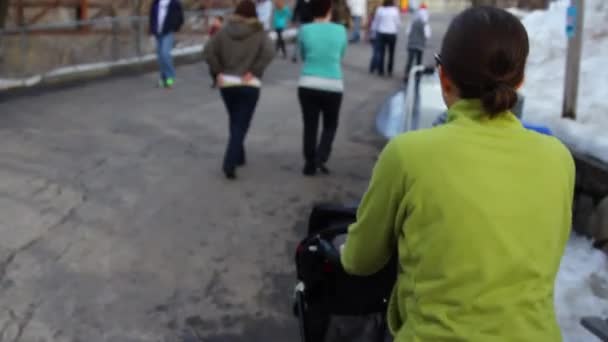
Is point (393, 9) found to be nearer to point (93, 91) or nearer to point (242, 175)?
point (93, 91)

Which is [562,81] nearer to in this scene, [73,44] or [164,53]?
[164,53]

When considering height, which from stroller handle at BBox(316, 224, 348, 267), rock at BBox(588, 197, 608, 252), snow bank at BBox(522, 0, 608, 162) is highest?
stroller handle at BBox(316, 224, 348, 267)

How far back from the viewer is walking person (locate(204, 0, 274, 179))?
7.79 m

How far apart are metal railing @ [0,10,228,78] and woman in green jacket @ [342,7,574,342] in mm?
12256

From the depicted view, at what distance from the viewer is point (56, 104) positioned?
38.9ft

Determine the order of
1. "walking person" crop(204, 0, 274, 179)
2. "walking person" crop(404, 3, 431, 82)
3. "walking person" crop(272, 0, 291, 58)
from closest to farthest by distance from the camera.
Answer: "walking person" crop(204, 0, 274, 179) < "walking person" crop(404, 3, 431, 82) < "walking person" crop(272, 0, 291, 58)

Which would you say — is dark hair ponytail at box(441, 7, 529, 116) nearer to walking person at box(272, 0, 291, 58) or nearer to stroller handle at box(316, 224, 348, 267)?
stroller handle at box(316, 224, 348, 267)

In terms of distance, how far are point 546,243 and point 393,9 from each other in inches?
664

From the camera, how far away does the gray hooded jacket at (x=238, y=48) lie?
25.6 ft

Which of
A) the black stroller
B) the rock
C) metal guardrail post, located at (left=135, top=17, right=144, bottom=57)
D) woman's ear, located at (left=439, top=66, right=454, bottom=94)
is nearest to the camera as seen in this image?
woman's ear, located at (left=439, top=66, right=454, bottom=94)

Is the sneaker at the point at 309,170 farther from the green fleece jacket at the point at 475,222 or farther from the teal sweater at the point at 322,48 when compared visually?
the green fleece jacket at the point at 475,222

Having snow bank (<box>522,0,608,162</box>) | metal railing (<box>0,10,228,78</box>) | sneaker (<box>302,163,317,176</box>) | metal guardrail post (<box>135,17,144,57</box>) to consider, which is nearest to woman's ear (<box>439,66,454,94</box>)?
snow bank (<box>522,0,608,162</box>)

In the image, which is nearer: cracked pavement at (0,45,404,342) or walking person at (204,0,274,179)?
cracked pavement at (0,45,404,342)

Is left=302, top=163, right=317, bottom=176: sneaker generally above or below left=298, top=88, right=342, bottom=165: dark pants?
below
